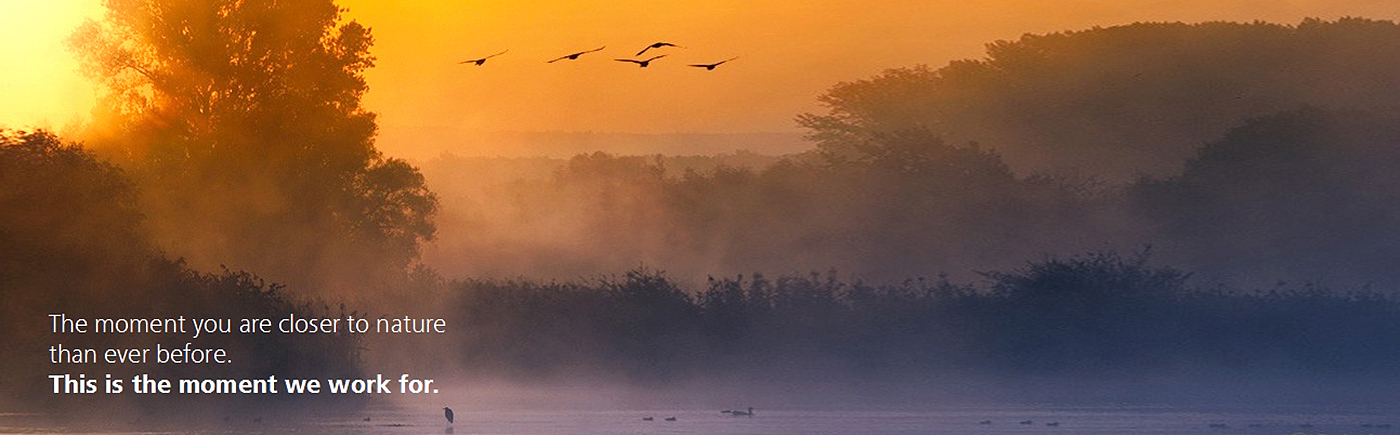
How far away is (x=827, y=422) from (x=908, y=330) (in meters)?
7.28

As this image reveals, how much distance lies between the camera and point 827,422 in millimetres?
36656

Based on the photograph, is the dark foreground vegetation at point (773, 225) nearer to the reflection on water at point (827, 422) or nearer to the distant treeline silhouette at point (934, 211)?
the distant treeline silhouette at point (934, 211)

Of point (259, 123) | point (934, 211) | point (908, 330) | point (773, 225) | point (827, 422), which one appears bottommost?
point (827, 422)

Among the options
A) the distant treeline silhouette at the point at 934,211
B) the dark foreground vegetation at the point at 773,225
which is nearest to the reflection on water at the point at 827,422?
the dark foreground vegetation at the point at 773,225

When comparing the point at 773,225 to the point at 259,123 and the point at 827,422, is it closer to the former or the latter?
the point at 259,123

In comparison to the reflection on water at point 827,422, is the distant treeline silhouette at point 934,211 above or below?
above

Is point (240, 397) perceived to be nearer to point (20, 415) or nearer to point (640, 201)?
point (20, 415)

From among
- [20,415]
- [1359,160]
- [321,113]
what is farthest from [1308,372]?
[20,415]

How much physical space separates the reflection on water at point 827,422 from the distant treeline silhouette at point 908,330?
3582 millimetres

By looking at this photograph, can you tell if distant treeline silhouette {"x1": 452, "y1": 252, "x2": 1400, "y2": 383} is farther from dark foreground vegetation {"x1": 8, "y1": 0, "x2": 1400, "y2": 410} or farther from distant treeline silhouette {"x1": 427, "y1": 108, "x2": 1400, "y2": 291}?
distant treeline silhouette {"x1": 427, "y1": 108, "x2": 1400, "y2": 291}

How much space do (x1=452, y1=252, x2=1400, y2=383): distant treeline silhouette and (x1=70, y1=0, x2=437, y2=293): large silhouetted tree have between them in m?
3.83

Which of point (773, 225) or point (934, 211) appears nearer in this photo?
point (773, 225)

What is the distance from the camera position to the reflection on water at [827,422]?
34334 millimetres

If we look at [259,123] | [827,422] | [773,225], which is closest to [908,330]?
[773,225]
